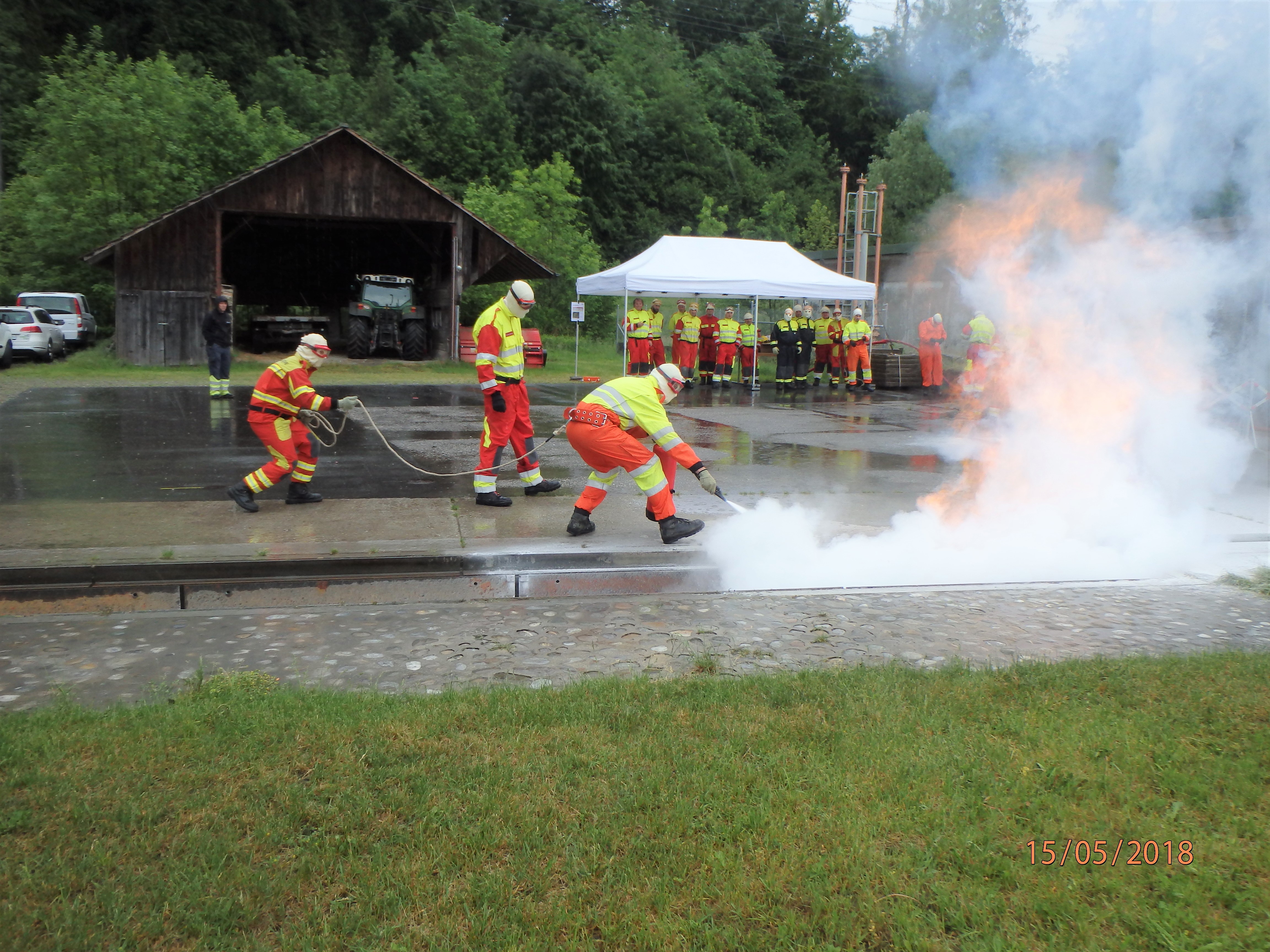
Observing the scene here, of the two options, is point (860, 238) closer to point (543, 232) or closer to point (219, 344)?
point (219, 344)

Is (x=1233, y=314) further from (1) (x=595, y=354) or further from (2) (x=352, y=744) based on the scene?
(1) (x=595, y=354)

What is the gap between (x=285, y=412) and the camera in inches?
340

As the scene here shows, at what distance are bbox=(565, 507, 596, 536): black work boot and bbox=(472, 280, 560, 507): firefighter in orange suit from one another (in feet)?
4.07

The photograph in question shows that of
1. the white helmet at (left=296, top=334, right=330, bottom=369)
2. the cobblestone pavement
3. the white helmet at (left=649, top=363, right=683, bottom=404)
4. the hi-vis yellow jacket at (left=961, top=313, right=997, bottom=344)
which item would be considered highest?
the hi-vis yellow jacket at (left=961, top=313, right=997, bottom=344)

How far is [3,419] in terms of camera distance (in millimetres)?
14289

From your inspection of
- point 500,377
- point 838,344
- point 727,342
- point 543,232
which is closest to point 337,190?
point 727,342

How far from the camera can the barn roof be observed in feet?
77.3

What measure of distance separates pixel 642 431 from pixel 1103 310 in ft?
18.4

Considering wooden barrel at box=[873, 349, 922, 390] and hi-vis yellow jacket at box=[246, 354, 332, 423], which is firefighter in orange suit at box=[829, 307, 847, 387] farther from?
hi-vis yellow jacket at box=[246, 354, 332, 423]

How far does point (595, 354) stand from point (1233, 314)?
82.0 ft

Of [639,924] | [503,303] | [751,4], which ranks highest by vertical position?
[751,4]

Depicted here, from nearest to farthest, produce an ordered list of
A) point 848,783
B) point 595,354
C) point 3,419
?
point 848,783
point 3,419
point 595,354

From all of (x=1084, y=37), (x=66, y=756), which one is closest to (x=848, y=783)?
(x=66, y=756)

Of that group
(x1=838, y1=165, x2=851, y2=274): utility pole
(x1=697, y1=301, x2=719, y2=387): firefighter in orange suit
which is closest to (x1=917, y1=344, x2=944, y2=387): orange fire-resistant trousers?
(x1=838, y1=165, x2=851, y2=274): utility pole
